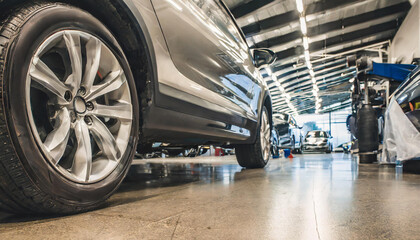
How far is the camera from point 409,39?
294 inches

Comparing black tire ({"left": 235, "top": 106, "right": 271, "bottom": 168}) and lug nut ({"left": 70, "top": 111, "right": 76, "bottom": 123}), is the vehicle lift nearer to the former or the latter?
black tire ({"left": 235, "top": 106, "right": 271, "bottom": 168})

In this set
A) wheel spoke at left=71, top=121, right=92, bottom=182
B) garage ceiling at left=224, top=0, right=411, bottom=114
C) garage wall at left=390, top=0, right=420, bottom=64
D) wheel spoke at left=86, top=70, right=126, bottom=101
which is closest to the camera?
wheel spoke at left=71, top=121, right=92, bottom=182

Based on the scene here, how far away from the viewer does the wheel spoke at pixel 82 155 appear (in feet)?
3.25

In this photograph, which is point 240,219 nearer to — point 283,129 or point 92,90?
point 92,90

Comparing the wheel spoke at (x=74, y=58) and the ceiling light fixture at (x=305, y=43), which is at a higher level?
the ceiling light fixture at (x=305, y=43)

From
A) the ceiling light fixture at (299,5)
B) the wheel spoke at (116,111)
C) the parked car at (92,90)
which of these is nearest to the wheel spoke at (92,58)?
the parked car at (92,90)

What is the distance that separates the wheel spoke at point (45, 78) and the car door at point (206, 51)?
1.69ft

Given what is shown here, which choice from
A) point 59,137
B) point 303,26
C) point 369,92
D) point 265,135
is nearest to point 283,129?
point 303,26

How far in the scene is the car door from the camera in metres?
1.39

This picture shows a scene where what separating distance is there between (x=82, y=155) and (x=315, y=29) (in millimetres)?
9162

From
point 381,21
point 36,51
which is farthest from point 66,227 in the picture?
point 381,21

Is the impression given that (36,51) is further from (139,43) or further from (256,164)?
(256,164)

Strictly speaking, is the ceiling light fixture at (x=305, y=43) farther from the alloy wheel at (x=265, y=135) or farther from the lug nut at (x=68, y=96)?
the lug nut at (x=68, y=96)

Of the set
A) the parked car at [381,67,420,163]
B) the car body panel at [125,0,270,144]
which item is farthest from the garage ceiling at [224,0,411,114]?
the car body panel at [125,0,270,144]
